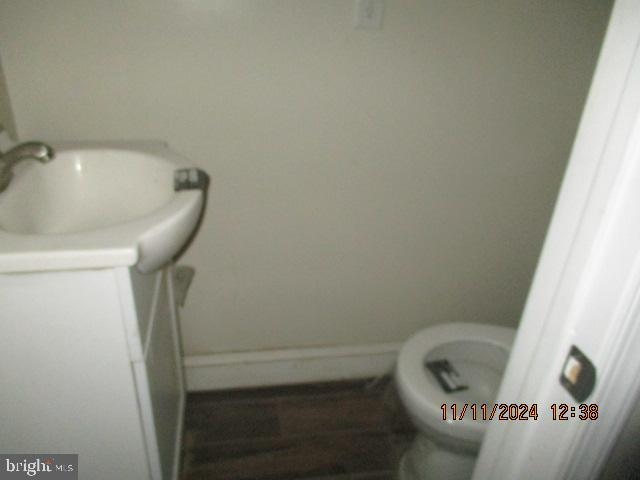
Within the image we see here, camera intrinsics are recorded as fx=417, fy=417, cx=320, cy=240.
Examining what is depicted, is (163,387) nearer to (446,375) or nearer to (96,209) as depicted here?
(96,209)

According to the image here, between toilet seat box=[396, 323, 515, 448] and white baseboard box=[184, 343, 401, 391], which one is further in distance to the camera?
white baseboard box=[184, 343, 401, 391]

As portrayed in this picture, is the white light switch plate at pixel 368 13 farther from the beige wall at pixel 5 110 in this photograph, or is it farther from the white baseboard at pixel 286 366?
the white baseboard at pixel 286 366

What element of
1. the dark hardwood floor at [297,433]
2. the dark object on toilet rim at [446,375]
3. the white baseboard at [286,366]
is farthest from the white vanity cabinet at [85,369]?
the dark object on toilet rim at [446,375]

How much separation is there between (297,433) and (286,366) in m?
0.23

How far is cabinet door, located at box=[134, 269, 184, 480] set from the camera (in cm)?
79

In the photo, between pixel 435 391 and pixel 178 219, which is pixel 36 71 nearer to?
pixel 178 219


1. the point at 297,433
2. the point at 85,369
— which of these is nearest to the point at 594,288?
the point at 85,369

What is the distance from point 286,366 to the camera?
1486mm

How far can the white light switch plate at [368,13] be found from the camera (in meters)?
1.03

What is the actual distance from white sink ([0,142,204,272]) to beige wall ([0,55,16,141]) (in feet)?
0.38

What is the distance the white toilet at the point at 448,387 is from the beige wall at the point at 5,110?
3.69 feet

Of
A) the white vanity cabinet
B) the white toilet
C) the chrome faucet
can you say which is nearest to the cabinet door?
the white vanity cabinet

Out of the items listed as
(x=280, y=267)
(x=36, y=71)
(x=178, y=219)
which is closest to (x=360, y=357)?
(x=280, y=267)

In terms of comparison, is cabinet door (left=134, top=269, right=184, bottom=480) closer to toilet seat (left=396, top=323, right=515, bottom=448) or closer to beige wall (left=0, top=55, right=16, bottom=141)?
beige wall (left=0, top=55, right=16, bottom=141)
